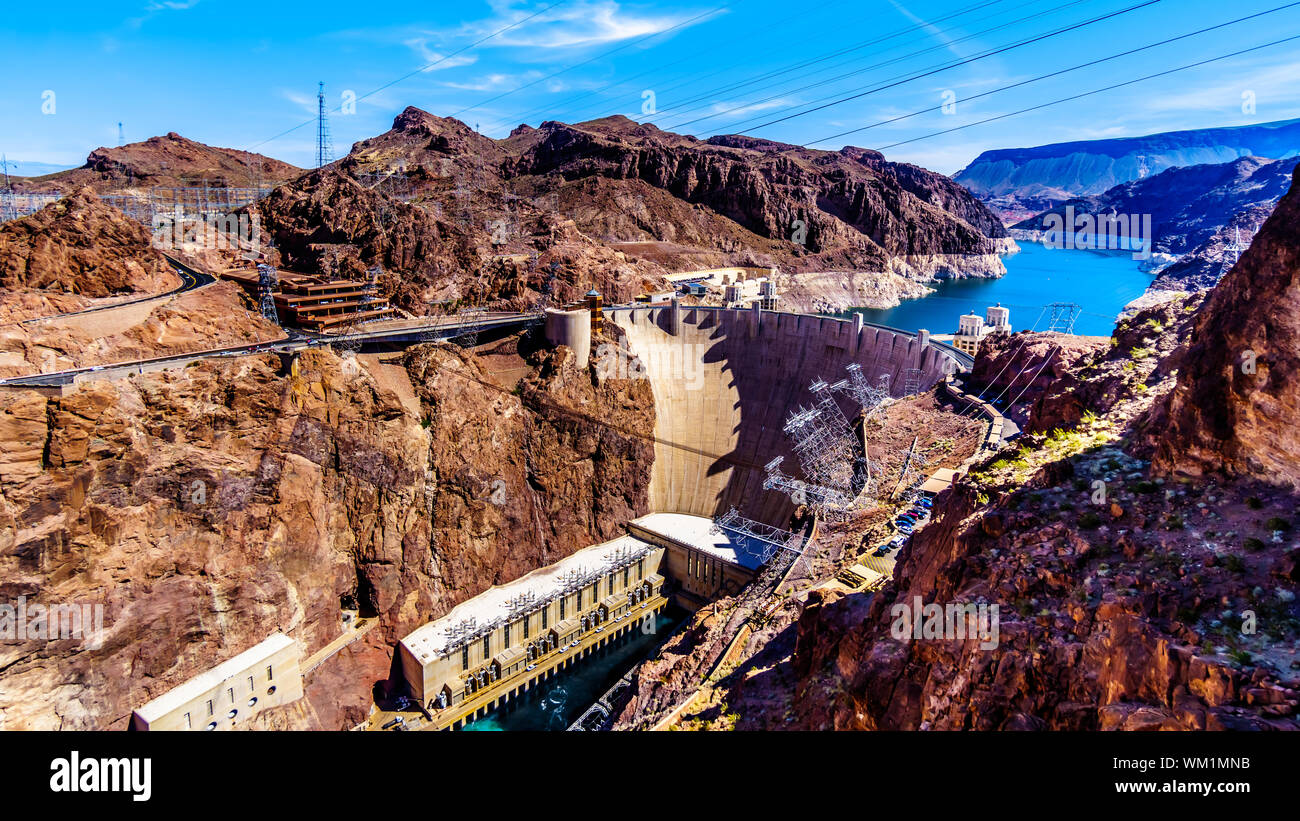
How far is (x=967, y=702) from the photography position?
31.9 ft

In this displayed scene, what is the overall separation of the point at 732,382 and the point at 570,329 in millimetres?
13660

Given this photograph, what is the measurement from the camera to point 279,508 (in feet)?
112

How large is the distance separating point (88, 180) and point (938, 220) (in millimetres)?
156680

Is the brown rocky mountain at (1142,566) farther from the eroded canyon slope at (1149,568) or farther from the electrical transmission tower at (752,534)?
the electrical transmission tower at (752,534)

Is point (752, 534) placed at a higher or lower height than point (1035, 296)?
lower

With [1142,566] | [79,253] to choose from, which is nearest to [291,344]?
[79,253]

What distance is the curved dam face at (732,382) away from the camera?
4956cm

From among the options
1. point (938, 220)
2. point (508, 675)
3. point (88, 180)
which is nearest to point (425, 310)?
point (508, 675)

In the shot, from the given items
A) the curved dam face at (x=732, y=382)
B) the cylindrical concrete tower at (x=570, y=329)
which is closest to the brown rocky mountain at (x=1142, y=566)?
the curved dam face at (x=732, y=382)

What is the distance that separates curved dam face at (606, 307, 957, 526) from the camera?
49562 mm

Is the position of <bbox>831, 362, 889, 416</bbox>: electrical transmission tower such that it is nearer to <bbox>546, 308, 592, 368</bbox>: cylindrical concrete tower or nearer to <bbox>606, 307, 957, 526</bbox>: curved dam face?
<bbox>606, 307, 957, 526</bbox>: curved dam face

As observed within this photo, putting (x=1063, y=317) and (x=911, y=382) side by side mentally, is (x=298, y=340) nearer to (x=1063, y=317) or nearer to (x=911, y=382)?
(x=911, y=382)

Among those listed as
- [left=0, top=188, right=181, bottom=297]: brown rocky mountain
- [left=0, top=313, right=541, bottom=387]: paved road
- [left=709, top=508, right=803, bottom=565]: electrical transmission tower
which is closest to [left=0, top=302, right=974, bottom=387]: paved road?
[left=0, top=313, right=541, bottom=387]: paved road
